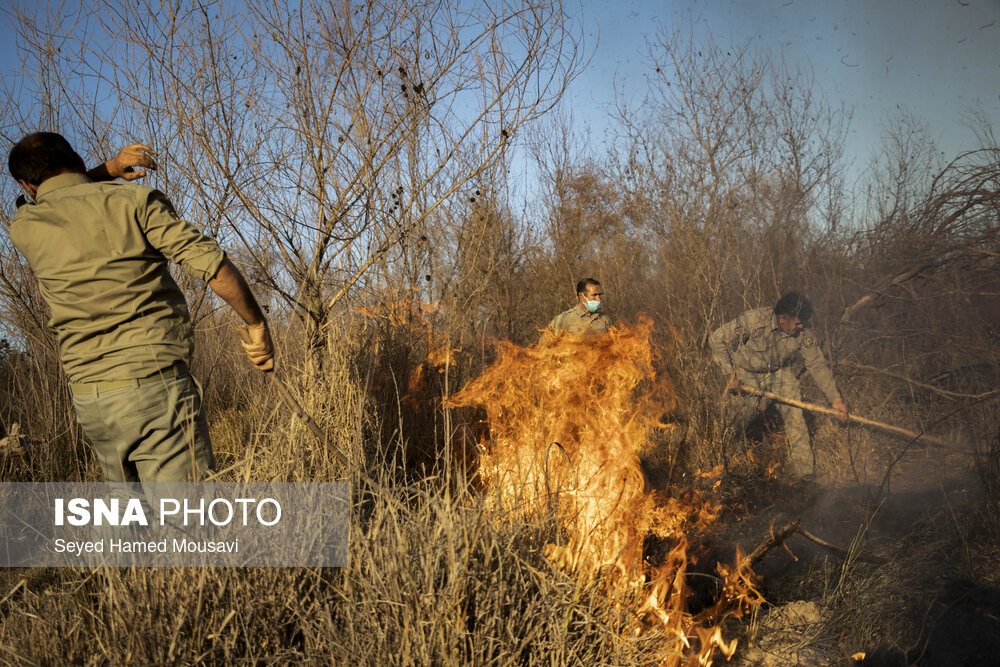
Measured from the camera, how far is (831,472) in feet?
18.2

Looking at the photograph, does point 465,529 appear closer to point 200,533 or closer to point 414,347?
point 200,533

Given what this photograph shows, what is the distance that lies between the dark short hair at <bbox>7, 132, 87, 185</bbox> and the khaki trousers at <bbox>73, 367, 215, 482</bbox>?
32.2 inches

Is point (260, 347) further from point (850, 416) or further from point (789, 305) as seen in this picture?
point (850, 416)

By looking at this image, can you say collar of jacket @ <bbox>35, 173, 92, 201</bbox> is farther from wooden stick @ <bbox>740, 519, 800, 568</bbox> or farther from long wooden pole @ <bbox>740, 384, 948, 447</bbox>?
long wooden pole @ <bbox>740, 384, 948, 447</bbox>

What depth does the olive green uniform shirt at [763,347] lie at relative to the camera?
582 centimetres

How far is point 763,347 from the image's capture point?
6039 mm

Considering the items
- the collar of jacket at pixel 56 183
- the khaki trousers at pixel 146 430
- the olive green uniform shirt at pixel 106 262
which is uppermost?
the collar of jacket at pixel 56 183

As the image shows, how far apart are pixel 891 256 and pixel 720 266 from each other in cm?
165

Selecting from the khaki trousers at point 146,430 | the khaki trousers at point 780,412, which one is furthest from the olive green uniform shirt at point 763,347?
the khaki trousers at point 146,430

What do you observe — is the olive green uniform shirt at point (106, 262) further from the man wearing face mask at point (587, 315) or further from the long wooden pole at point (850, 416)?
the long wooden pole at point (850, 416)

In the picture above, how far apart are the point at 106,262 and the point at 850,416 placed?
5847mm

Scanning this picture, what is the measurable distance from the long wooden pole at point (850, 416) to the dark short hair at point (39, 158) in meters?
5.51

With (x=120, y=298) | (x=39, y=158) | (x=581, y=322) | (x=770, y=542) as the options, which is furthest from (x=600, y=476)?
(x=39, y=158)

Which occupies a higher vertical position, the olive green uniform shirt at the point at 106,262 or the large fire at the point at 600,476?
the olive green uniform shirt at the point at 106,262
